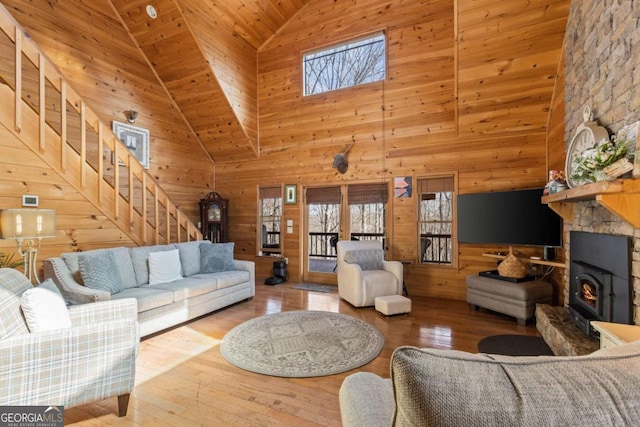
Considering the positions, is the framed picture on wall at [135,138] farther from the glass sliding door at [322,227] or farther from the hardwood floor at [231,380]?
the hardwood floor at [231,380]

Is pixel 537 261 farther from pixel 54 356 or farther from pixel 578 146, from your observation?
pixel 54 356

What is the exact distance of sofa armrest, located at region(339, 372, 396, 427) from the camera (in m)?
0.98

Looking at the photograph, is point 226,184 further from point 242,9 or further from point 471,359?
point 471,359

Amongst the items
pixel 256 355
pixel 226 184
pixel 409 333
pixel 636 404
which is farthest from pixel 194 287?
pixel 636 404

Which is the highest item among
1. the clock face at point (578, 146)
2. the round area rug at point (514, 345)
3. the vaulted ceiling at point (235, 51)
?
the vaulted ceiling at point (235, 51)

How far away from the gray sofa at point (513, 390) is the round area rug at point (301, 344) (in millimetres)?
2215

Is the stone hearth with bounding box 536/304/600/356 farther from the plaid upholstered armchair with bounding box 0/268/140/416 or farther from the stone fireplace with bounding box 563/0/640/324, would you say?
the plaid upholstered armchair with bounding box 0/268/140/416

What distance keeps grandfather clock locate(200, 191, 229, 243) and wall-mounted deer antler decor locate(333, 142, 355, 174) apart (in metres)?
2.49

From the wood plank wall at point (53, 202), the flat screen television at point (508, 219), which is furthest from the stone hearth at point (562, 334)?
the wood plank wall at point (53, 202)

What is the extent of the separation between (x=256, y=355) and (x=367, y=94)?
14.9 feet

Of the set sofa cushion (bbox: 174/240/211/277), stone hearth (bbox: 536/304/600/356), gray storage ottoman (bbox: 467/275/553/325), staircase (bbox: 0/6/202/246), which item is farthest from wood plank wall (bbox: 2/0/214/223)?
stone hearth (bbox: 536/304/600/356)

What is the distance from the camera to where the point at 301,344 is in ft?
10.6

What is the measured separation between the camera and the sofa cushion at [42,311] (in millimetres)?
1934

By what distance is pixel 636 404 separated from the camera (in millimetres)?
641
